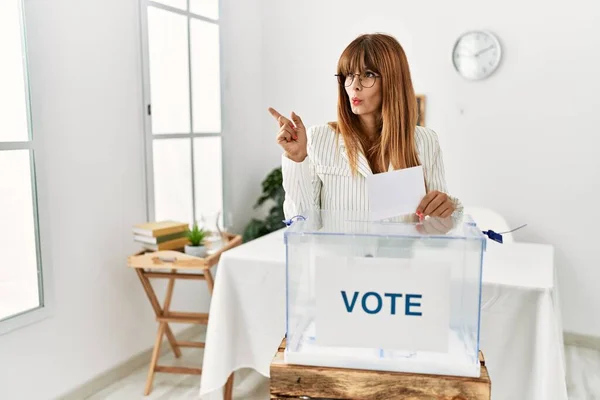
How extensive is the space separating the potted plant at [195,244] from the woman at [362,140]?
1.31m

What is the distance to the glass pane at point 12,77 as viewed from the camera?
2145 mm

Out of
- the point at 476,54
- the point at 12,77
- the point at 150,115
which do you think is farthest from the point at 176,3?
the point at 476,54

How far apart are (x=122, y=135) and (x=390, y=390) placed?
2.14m

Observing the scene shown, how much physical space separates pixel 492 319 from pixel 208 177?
197 cm

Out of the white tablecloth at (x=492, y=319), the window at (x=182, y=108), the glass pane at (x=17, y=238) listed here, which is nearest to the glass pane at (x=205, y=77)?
the window at (x=182, y=108)

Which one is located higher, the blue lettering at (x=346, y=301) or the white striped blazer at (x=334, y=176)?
the white striped blazer at (x=334, y=176)

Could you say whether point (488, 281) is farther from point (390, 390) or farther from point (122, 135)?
point (122, 135)

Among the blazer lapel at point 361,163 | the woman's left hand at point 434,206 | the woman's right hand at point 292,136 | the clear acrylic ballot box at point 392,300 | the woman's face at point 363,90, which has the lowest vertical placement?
the clear acrylic ballot box at point 392,300

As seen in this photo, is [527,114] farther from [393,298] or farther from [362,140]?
[393,298]

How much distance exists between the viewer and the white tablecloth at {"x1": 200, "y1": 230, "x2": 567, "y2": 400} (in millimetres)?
1805

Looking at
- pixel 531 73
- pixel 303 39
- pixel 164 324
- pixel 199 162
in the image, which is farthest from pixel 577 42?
pixel 164 324

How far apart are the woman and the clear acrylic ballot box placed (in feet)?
1.07

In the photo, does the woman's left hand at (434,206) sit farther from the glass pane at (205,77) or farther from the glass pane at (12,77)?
the glass pane at (205,77)

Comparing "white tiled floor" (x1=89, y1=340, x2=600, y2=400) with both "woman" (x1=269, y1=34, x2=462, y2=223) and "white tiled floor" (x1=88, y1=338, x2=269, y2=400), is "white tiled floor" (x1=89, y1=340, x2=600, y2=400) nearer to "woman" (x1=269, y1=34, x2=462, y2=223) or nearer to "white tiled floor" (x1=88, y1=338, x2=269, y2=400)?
"white tiled floor" (x1=88, y1=338, x2=269, y2=400)
